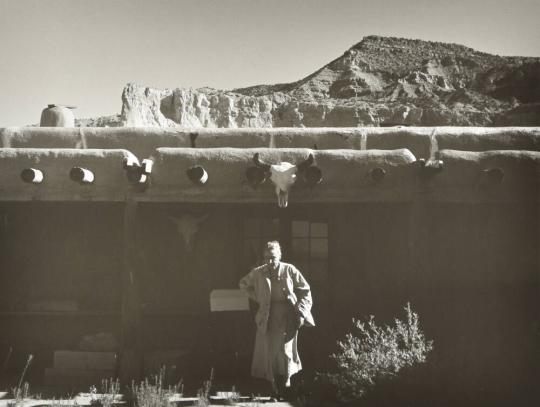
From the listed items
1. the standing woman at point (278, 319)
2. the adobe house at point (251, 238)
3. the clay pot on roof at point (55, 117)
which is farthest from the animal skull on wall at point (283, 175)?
the clay pot on roof at point (55, 117)

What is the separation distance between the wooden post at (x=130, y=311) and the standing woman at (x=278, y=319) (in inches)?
73.6

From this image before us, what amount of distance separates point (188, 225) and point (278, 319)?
2584 mm

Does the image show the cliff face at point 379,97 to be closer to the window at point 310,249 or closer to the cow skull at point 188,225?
the window at point 310,249

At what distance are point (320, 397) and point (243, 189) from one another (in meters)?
2.79

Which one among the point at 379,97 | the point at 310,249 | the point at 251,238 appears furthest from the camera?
the point at 379,97

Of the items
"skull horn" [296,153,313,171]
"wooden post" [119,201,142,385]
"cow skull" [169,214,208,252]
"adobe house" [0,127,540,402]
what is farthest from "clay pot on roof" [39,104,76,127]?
"skull horn" [296,153,313,171]

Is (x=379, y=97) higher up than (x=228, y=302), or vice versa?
(x=379, y=97)

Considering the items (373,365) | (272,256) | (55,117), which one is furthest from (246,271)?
(55,117)

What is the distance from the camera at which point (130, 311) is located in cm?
789

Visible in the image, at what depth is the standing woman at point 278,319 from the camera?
21.9 ft

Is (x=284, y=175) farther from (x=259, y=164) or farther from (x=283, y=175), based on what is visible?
(x=259, y=164)

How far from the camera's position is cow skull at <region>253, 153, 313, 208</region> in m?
7.55

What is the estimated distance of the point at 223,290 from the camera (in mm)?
8375

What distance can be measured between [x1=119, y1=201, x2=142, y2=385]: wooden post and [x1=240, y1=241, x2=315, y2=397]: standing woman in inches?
73.6
